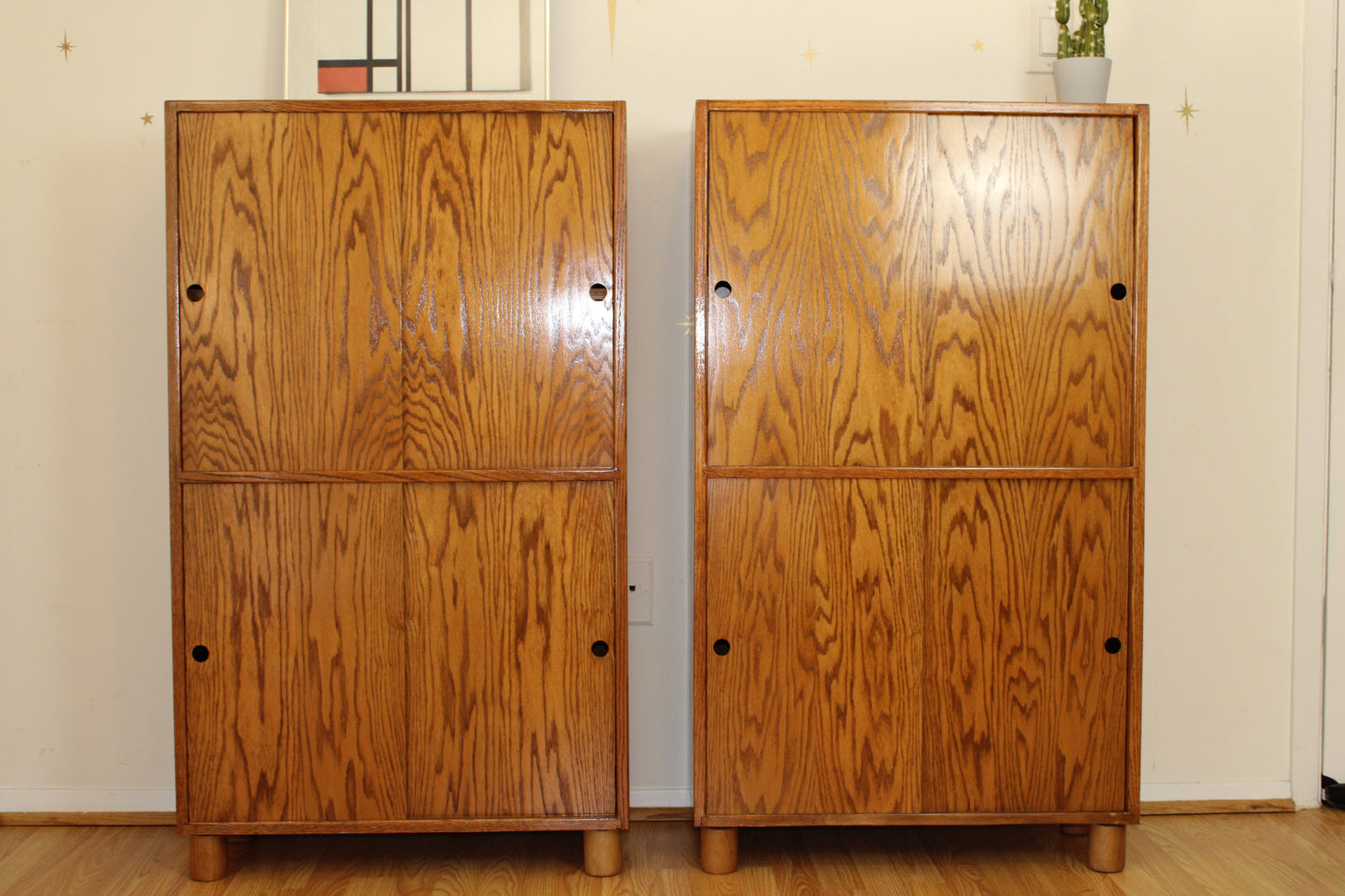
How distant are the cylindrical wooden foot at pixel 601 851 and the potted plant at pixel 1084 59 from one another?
1.64 metres

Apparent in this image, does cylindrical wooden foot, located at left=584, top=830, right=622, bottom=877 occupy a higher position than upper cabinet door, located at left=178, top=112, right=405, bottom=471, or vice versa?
upper cabinet door, located at left=178, top=112, right=405, bottom=471

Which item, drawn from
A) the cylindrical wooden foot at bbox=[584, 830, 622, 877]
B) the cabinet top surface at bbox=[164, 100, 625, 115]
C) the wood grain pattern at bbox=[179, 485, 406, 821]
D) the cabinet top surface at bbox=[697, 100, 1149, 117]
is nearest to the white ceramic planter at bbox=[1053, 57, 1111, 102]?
the cabinet top surface at bbox=[697, 100, 1149, 117]

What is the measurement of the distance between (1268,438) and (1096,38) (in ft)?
3.12

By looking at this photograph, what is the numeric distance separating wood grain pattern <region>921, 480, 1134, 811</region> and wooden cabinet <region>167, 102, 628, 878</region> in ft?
1.92

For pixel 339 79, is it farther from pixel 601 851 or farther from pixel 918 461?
pixel 601 851

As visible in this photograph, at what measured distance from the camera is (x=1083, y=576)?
1725 millimetres

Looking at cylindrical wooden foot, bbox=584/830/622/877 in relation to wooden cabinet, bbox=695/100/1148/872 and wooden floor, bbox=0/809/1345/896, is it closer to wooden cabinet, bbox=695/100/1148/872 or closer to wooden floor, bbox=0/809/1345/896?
wooden floor, bbox=0/809/1345/896

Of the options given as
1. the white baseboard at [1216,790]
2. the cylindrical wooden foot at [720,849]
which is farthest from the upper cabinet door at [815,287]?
the white baseboard at [1216,790]

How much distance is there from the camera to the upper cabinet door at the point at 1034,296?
1694 mm

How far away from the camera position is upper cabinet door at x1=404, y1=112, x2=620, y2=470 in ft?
5.48

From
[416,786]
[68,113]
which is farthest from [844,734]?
[68,113]

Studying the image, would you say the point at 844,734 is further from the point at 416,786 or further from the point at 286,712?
the point at 286,712

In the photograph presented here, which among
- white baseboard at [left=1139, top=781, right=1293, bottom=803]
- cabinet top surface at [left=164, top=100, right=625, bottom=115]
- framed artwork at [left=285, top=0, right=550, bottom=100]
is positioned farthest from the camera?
white baseboard at [left=1139, top=781, right=1293, bottom=803]

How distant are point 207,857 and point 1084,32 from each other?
7.49ft
